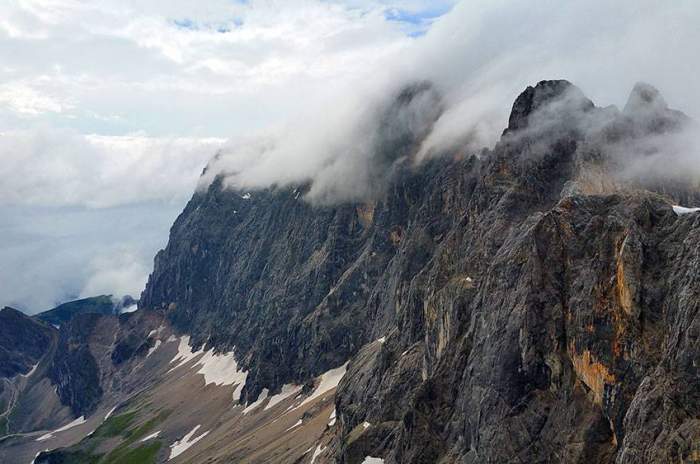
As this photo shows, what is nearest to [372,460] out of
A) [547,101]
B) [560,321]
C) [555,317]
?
[555,317]

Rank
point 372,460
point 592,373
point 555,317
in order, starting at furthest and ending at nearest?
point 372,460 < point 555,317 < point 592,373

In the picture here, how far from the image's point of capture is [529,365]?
63844mm

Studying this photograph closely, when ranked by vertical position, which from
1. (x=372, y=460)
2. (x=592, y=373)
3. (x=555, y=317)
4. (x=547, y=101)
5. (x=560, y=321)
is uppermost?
(x=547, y=101)

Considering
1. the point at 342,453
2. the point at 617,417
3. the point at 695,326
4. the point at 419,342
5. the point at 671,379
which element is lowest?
the point at 342,453

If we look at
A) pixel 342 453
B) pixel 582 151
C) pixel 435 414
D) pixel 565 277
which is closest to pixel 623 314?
pixel 565 277

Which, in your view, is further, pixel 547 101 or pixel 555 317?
pixel 547 101

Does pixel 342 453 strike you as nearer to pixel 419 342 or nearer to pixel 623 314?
pixel 419 342

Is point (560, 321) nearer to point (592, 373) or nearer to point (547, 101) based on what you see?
point (592, 373)

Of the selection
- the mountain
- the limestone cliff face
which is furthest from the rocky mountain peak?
the limestone cliff face

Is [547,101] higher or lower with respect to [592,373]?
higher

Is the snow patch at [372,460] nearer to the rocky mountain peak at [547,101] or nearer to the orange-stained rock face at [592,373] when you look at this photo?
the orange-stained rock face at [592,373]

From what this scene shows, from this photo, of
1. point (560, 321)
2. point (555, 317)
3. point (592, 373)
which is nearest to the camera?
point (592, 373)

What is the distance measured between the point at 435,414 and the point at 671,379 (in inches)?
1518

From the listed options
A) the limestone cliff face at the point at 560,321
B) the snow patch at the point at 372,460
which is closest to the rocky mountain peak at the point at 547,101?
the limestone cliff face at the point at 560,321
